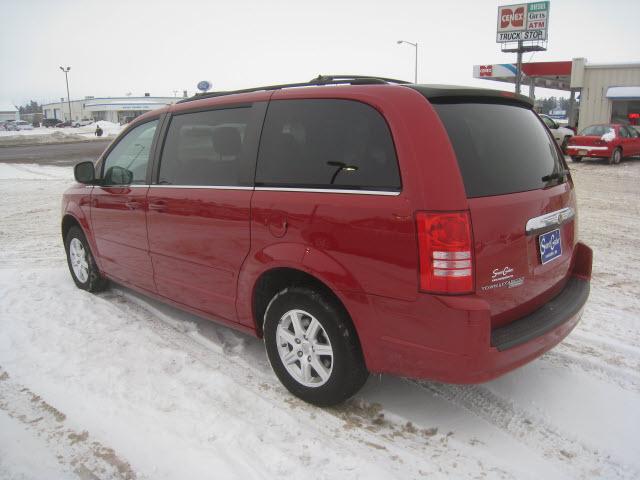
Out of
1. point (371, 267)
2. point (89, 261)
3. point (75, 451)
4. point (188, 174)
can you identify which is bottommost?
point (75, 451)

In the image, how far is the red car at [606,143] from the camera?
1733cm

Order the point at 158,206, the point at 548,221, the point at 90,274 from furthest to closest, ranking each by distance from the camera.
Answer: the point at 90,274 < the point at 158,206 < the point at 548,221

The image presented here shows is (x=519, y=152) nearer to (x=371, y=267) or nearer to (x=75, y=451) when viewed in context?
(x=371, y=267)

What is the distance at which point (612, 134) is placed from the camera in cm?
1748

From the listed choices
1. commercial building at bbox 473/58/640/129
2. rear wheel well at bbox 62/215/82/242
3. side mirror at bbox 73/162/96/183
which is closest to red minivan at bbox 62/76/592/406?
side mirror at bbox 73/162/96/183

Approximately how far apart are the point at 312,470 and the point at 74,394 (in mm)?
1679

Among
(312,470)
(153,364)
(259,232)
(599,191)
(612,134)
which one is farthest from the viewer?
(612,134)

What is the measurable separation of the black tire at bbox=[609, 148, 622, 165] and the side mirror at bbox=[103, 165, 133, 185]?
57.8ft

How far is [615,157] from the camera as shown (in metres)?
17.8

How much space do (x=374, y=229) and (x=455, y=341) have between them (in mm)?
667

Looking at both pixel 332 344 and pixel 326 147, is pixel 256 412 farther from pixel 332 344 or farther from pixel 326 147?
pixel 326 147

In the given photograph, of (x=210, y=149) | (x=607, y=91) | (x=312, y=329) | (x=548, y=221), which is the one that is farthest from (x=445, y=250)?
(x=607, y=91)

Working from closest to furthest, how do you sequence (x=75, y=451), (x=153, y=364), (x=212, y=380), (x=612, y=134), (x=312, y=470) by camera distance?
(x=312, y=470), (x=75, y=451), (x=212, y=380), (x=153, y=364), (x=612, y=134)

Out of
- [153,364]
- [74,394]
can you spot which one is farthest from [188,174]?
[74,394]
